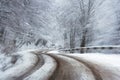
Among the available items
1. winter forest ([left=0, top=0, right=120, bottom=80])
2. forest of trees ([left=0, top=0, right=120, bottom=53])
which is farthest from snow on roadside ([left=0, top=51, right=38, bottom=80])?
forest of trees ([left=0, top=0, right=120, bottom=53])

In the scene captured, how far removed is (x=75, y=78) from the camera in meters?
5.31

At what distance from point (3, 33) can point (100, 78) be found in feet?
35.2

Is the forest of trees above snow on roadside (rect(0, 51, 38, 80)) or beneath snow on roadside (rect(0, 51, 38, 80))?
above

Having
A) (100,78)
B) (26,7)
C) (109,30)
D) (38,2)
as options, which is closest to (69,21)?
(109,30)

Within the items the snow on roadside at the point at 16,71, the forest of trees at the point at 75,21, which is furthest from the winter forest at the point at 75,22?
the snow on roadside at the point at 16,71

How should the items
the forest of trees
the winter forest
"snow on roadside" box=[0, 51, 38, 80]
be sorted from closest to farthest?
"snow on roadside" box=[0, 51, 38, 80], the winter forest, the forest of trees

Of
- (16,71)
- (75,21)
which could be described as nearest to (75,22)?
(75,21)

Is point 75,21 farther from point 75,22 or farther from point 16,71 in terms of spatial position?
point 16,71

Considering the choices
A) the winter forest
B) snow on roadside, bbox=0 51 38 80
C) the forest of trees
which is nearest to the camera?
snow on roadside, bbox=0 51 38 80

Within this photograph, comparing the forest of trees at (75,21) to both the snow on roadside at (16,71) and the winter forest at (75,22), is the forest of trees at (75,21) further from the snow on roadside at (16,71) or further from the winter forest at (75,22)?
the snow on roadside at (16,71)

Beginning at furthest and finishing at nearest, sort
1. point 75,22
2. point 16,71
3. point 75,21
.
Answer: point 75,22 → point 75,21 → point 16,71

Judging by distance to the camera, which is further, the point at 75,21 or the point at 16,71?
A: the point at 75,21

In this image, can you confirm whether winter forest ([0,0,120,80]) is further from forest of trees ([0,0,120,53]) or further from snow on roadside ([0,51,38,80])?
snow on roadside ([0,51,38,80])

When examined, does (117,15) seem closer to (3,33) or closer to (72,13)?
(72,13)
